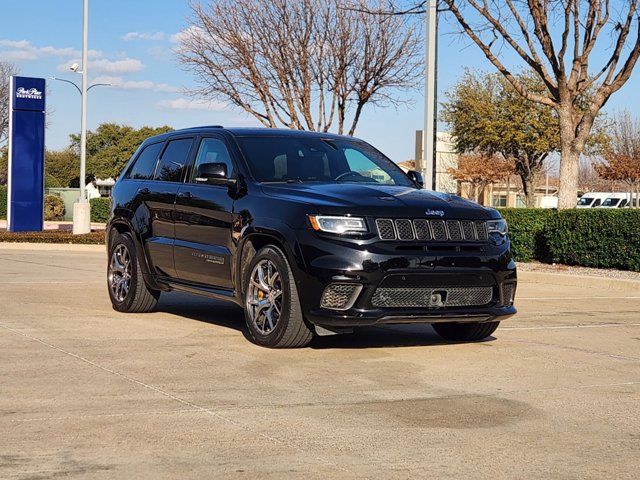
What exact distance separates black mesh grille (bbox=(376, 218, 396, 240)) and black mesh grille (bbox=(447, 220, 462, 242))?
50 cm

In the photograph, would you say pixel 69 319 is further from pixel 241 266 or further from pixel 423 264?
pixel 423 264

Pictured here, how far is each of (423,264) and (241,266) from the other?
1620mm

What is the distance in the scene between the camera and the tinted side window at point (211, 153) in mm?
9430

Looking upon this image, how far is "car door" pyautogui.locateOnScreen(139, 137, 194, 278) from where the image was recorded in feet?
32.4

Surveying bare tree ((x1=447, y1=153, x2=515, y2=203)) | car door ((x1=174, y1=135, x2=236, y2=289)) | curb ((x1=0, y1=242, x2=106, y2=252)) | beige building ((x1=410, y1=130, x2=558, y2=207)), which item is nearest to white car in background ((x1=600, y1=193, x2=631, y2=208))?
beige building ((x1=410, y1=130, x2=558, y2=207))

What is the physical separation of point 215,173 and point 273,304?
4.33ft

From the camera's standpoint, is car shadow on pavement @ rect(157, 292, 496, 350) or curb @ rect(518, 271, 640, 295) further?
curb @ rect(518, 271, 640, 295)

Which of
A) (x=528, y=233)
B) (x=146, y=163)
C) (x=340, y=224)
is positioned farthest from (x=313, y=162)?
(x=528, y=233)

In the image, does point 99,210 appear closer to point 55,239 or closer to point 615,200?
point 55,239

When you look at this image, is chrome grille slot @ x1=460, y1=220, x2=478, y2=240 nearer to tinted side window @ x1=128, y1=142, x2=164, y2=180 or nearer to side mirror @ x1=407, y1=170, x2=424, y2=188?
side mirror @ x1=407, y1=170, x2=424, y2=188

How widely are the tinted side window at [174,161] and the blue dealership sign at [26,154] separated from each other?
73.6 feet

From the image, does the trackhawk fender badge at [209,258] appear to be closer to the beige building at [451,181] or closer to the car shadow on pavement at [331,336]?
the car shadow on pavement at [331,336]

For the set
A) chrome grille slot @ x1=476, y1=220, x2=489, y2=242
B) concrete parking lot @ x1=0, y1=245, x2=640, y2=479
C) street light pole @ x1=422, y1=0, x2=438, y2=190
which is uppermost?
street light pole @ x1=422, y1=0, x2=438, y2=190

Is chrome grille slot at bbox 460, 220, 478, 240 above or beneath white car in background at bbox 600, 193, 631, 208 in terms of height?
beneath
